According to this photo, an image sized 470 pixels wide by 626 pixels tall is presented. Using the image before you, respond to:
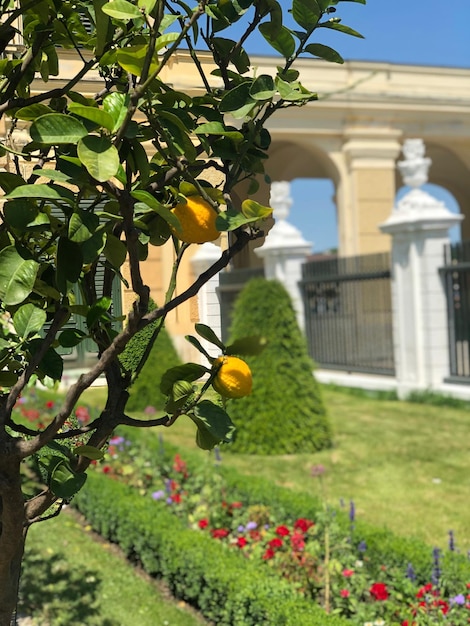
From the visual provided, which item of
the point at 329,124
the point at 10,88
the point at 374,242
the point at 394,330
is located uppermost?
the point at 329,124

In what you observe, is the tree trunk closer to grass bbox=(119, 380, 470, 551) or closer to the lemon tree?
the lemon tree

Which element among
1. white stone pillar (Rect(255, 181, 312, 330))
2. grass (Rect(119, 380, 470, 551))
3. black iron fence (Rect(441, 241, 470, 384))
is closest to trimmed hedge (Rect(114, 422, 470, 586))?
grass (Rect(119, 380, 470, 551))

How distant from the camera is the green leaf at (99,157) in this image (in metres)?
0.80

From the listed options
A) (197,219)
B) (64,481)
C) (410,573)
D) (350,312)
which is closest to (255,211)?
(197,219)

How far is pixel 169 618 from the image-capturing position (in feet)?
11.4

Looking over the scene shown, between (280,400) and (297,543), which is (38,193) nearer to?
(297,543)

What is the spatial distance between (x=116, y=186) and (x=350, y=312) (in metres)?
11.7

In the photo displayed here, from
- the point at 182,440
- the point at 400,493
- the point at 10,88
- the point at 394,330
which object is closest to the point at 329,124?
the point at 394,330

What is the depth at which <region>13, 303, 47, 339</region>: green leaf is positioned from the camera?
1.06 m

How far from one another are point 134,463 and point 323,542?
7.94ft

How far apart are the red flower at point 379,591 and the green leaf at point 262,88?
259cm

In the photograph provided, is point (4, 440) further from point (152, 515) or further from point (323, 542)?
point (152, 515)

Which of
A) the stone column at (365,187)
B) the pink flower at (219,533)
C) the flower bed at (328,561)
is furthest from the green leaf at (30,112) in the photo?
the stone column at (365,187)

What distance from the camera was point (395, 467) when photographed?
21.0 feet
